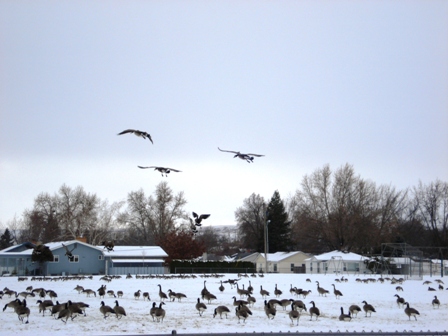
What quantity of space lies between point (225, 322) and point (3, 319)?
8.22m

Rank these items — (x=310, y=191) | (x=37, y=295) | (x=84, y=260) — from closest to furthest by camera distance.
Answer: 1. (x=37, y=295)
2. (x=84, y=260)
3. (x=310, y=191)

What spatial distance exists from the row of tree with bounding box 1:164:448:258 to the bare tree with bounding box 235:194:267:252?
0.21 metres

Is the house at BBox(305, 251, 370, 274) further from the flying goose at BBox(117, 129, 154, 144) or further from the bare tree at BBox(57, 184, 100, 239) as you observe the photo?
the flying goose at BBox(117, 129, 154, 144)

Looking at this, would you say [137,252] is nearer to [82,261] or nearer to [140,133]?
[82,261]

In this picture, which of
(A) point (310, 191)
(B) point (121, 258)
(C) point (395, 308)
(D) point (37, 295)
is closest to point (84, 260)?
(B) point (121, 258)

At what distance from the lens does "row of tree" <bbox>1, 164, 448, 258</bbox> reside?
285 feet

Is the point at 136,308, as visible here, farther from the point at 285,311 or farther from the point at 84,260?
the point at 84,260

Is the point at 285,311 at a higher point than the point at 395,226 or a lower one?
lower

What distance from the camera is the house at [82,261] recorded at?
2527 inches

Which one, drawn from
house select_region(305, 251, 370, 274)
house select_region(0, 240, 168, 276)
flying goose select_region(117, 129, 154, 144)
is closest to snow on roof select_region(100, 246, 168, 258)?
house select_region(0, 240, 168, 276)

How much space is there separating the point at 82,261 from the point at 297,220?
4272 cm

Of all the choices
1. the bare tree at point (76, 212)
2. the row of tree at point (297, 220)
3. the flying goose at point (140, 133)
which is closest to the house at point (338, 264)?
the row of tree at point (297, 220)

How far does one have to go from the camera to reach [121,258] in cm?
7150

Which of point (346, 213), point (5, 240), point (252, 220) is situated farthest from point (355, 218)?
point (5, 240)
